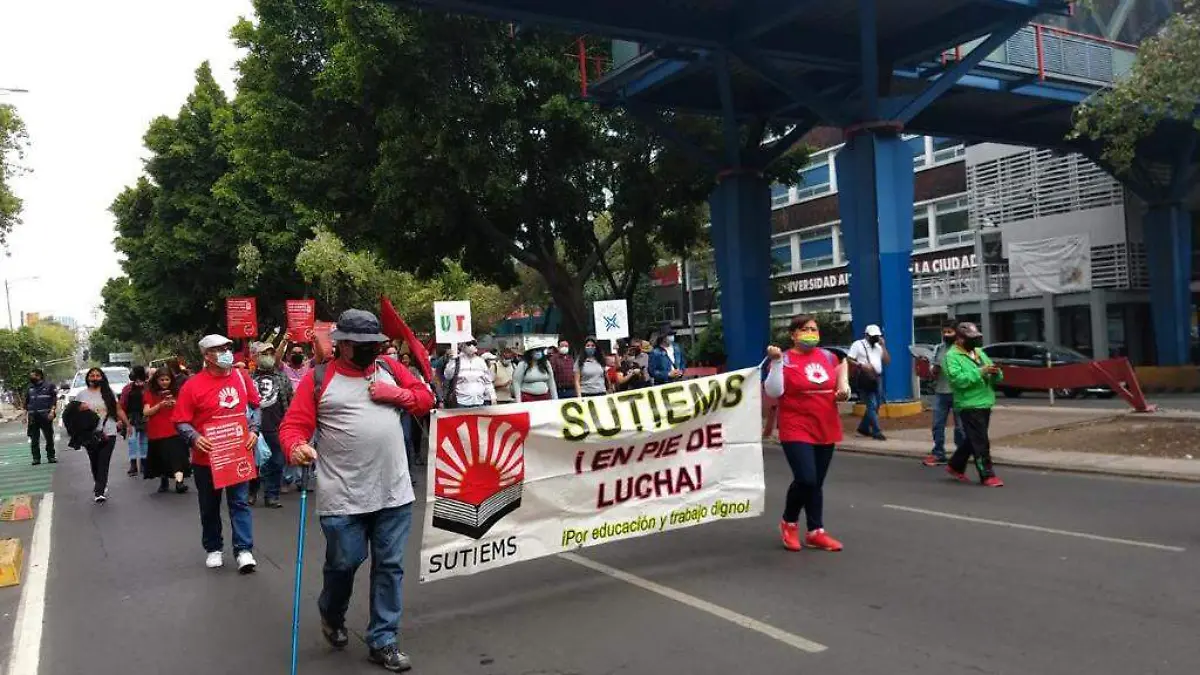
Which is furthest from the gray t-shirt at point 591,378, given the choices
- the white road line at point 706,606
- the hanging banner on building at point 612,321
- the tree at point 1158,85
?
the tree at point 1158,85

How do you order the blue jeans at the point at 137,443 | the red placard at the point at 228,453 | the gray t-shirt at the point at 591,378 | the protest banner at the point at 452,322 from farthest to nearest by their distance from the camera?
the protest banner at the point at 452,322 → the blue jeans at the point at 137,443 → the gray t-shirt at the point at 591,378 → the red placard at the point at 228,453

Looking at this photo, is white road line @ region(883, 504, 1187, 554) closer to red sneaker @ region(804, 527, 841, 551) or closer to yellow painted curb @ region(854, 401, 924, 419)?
red sneaker @ region(804, 527, 841, 551)

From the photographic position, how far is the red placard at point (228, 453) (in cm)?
708

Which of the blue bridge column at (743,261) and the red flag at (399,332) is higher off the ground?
the blue bridge column at (743,261)

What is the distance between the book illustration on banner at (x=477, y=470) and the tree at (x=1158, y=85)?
1065 centimetres

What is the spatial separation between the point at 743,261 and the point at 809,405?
13.8m

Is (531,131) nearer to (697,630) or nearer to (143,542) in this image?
(143,542)

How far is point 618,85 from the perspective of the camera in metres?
19.0

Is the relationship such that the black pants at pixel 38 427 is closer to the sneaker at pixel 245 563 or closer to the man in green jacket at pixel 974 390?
the sneaker at pixel 245 563

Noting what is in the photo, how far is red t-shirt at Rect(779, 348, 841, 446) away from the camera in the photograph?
669 cm

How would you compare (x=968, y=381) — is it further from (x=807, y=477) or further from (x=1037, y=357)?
(x=1037, y=357)

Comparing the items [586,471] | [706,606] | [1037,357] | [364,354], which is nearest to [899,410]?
[1037,357]

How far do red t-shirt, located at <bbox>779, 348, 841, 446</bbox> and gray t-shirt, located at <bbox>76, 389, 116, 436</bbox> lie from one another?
938 cm

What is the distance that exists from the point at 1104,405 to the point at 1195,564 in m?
15.1
